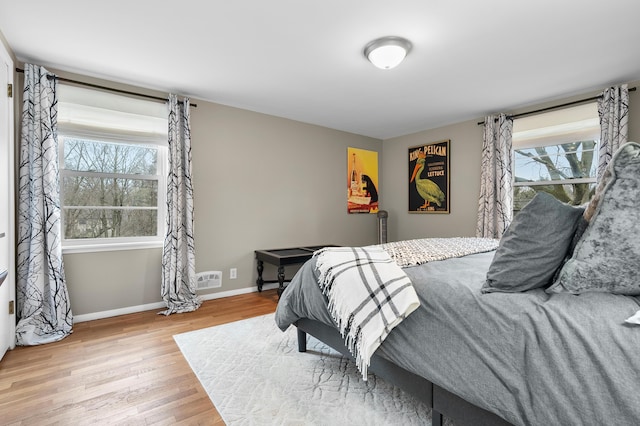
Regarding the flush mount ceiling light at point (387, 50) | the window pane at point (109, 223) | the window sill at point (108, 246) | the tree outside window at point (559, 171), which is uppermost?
the flush mount ceiling light at point (387, 50)

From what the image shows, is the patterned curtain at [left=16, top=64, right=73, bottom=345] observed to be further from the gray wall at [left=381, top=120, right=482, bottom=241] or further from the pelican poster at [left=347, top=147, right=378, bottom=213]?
the gray wall at [left=381, top=120, right=482, bottom=241]

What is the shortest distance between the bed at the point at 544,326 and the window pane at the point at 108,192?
2.98m

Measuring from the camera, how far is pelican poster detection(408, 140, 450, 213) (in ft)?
14.7

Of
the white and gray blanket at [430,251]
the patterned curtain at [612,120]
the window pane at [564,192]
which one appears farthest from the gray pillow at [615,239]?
the patterned curtain at [612,120]

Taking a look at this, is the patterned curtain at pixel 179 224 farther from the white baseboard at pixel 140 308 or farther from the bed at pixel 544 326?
the bed at pixel 544 326

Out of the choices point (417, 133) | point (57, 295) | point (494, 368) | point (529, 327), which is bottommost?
point (57, 295)

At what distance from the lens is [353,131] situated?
4902 millimetres

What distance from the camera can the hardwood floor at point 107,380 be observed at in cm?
160

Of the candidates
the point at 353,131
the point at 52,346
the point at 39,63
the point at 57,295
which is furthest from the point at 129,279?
the point at 353,131

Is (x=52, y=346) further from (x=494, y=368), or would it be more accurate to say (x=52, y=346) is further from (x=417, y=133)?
(x=417, y=133)

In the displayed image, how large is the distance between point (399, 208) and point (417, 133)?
3.90ft

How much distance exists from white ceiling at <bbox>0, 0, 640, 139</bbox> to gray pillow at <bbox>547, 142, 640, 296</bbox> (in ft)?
4.59

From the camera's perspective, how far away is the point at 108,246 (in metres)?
3.06

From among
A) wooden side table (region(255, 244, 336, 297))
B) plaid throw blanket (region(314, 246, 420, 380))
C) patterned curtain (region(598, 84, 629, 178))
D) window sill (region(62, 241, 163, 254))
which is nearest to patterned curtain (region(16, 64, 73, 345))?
window sill (region(62, 241, 163, 254))
